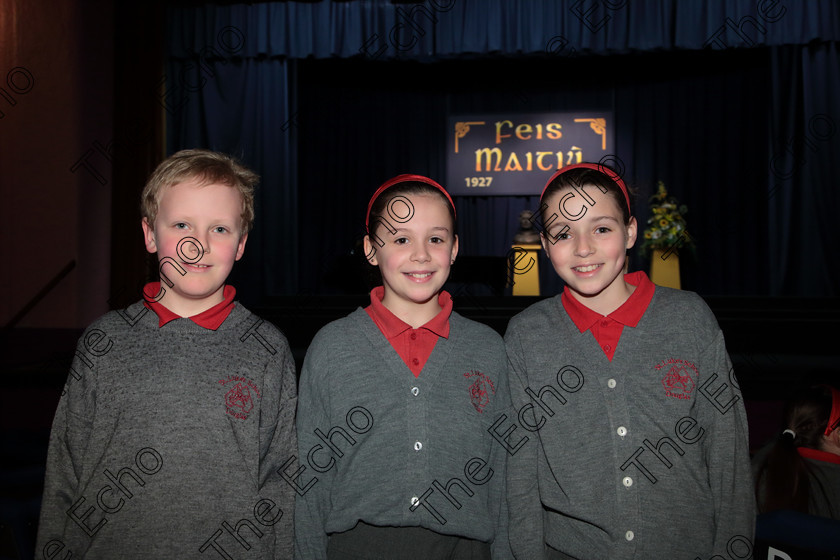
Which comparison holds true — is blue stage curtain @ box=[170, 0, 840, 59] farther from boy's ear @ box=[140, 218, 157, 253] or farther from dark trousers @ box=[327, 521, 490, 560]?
dark trousers @ box=[327, 521, 490, 560]

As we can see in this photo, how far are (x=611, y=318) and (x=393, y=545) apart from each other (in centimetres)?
70

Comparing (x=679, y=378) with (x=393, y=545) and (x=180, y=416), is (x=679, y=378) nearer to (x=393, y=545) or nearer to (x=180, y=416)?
(x=393, y=545)

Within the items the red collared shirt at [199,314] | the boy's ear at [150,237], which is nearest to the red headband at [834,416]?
the red collared shirt at [199,314]

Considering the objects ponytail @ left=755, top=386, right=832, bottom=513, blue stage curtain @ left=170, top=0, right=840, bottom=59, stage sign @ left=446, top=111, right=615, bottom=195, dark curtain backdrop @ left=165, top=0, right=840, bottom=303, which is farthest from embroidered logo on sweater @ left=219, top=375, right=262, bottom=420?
stage sign @ left=446, top=111, right=615, bottom=195

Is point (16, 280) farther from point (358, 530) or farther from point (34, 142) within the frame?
point (358, 530)

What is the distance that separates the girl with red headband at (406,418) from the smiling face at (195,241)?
11.0 inches

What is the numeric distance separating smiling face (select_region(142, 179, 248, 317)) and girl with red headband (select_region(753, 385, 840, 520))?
5.14 feet

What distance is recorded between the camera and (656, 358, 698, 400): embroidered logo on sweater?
1.40 metres

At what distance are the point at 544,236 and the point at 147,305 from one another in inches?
37.2

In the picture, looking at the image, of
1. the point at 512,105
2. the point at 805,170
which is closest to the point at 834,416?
the point at 805,170

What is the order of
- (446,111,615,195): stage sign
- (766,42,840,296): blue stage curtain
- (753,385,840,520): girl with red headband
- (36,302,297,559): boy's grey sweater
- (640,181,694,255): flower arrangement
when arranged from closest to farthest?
(36,302,297,559): boy's grey sweater
(753,385,840,520): girl with red headband
(766,42,840,296): blue stage curtain
(640,181,694,255): flower arrangement
(446,111,615,195): stage sign

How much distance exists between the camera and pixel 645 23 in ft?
20.9

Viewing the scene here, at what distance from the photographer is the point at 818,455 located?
178 cm

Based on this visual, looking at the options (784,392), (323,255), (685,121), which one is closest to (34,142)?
(323,255)
